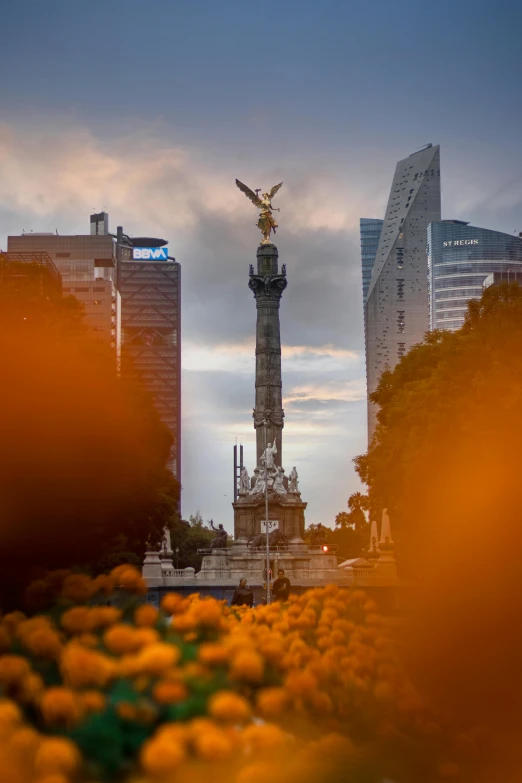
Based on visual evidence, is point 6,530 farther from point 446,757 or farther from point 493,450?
point 493,450

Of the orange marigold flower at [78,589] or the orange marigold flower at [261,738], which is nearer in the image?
the orange marigold flower at [261,738]

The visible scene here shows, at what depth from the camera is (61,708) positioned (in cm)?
656

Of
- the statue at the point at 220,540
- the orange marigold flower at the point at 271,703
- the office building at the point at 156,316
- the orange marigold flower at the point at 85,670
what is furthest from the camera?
the office building at the point at 156,316

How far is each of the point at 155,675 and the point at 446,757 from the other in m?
2.16

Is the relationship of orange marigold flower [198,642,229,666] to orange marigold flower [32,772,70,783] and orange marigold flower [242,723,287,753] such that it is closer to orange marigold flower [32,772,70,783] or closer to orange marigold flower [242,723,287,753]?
orange marigold flower [242,723,287,753]

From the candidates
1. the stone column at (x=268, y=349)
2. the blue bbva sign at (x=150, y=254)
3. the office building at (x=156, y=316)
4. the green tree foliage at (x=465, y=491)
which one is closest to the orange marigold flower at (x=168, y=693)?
the green tree foliage at (x=465, y=491)

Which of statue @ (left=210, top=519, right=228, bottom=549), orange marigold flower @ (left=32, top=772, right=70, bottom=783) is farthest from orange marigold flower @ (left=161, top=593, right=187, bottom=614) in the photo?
statue @ (left=210, top=519, right=228, bottom=549)

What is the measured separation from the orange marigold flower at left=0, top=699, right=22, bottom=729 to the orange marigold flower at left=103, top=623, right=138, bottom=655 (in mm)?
929

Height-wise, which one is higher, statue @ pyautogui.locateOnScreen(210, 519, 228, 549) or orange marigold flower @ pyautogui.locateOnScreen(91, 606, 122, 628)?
statue @ pyautogui.locateOnScreen(210, 519, 228, 549)

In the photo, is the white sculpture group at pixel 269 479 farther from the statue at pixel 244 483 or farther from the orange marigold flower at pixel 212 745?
the orange marigold flower at pixel 212 745

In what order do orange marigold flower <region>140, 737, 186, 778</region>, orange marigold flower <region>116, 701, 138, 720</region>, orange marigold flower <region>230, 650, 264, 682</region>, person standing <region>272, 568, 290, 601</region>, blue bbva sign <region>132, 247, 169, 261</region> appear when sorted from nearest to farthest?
orange marigold flower <region>140, 737, 186, 778</region> → orange marigold flower <region>116, 701, 138, 720</region> → orange marigold flower <region>230, 650, 264, 682</region> → person standing <region>272, 568, 290, 601</region> → blue bbva sign <region>132, 247, 169, 261</region>

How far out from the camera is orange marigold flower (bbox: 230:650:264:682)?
7387 millimetres

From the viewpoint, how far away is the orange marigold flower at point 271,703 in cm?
723

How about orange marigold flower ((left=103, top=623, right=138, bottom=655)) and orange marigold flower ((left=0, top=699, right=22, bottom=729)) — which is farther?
orange marigold flower ((left=103, top=623, right=138, bottom=655))
